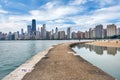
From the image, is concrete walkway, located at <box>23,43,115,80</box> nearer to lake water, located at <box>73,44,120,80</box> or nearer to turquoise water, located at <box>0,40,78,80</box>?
lake water, located at <box>73,44,120,80</box>

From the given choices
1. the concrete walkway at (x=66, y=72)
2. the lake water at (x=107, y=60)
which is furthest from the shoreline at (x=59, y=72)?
the lake water at (x=107, y=60)

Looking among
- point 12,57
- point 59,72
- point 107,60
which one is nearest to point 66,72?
point 59,72

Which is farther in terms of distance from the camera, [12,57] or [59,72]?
[12,57]

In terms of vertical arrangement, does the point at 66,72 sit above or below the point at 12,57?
above

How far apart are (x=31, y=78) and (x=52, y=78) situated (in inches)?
58.2

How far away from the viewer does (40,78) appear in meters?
13.5

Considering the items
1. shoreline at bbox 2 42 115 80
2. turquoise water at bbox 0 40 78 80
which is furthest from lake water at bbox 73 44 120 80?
turquoise water at bbox 0 40 78 80

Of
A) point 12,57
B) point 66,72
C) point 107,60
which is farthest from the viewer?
point 12,57

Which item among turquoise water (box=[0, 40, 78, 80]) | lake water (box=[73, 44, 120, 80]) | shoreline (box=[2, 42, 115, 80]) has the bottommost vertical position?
turquoise water (box=[0, 40, 78, 80])

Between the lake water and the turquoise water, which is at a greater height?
the lake water

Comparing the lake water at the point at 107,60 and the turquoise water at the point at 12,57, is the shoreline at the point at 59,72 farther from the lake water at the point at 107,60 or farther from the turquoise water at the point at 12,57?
the turquoise water at the point at 12,57

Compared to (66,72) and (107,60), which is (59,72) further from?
(107,60)

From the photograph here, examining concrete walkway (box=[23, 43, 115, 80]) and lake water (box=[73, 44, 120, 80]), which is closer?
concrete walkway (box=[23, 43, 115, 80])

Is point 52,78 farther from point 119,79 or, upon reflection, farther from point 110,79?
point 119,79
